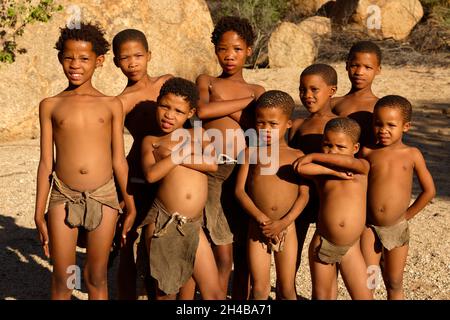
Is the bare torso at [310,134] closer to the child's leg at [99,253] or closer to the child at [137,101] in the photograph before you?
the child at [137,101]

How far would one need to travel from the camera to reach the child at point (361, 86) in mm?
3848

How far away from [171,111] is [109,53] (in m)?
5.38

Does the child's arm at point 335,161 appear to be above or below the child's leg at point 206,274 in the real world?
above

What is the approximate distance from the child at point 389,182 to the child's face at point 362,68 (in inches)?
11.7

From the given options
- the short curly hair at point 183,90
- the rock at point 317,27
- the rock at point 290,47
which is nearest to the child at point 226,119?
the short curly hair at point 183,90

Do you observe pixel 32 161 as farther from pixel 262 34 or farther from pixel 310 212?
pixel 262 34

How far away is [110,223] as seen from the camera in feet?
11.5

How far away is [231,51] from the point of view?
3.85m

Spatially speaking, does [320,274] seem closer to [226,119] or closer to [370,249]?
[370,249]

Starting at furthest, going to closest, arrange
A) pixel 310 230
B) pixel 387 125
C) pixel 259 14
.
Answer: pixel 259 14, pixel 310 230, pixel 387 125

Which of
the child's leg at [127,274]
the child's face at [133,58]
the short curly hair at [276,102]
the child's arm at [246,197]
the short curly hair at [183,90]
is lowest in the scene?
the child's leg at [127,274]

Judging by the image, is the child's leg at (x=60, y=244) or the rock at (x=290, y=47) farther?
the rock at (x=290, y=47)

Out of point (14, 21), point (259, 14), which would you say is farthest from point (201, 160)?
point (259, 14)
